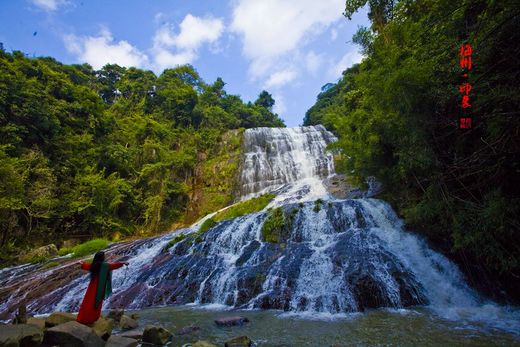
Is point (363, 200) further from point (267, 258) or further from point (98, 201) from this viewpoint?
point (98, 201)

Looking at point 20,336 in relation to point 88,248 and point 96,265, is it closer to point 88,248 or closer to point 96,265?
point 96,265

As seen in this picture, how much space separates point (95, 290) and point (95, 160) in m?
18.2

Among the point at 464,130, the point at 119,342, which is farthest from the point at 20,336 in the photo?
the point at 464,130

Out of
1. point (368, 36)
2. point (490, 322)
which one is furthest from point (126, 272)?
point (368, 36)

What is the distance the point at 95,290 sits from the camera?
4.65 meters

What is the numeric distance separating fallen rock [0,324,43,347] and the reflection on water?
1904 millimetres

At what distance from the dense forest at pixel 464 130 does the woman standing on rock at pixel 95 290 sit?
6051 millimetres

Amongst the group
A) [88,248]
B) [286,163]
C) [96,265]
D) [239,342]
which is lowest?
[239,342]

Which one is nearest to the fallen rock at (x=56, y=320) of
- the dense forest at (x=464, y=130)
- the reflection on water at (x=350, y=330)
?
the reflection on water at (x=350, y=330)

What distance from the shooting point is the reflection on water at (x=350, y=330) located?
169 inches

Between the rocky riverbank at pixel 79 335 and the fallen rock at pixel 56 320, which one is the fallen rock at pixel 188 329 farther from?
the fallen rock at pixel 56 320

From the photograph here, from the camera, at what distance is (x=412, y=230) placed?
9.24m

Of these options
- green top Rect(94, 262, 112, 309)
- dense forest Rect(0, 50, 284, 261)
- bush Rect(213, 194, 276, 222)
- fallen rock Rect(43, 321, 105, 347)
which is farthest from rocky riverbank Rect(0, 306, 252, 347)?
dense forest Rect(0, 50, 284, 261)

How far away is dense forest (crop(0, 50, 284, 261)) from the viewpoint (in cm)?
1581
